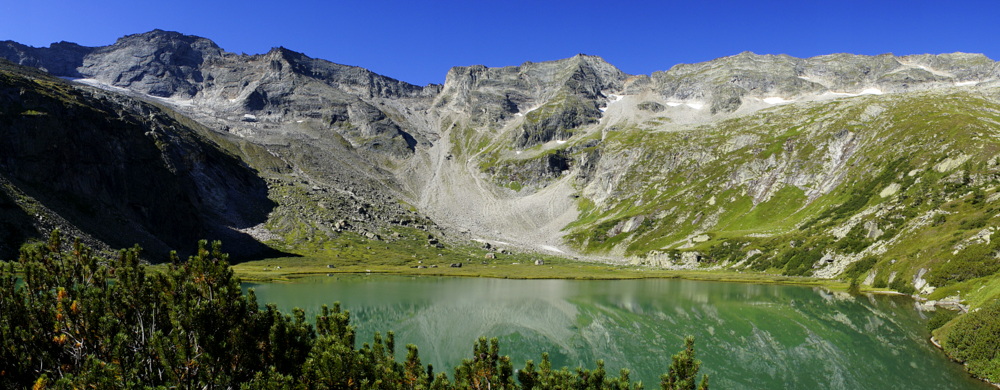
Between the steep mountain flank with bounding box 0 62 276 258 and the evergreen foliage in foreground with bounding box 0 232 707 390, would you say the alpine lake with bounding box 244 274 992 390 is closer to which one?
the evergreen foliage in foreground with bounding box 0 232 707 390

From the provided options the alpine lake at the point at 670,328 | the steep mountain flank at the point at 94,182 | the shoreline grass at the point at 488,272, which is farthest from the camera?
the shoreline grass at the point at 488,272

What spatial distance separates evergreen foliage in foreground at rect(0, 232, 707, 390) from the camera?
34.6 feet

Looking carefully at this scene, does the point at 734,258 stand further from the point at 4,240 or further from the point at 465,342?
the point at 4,240

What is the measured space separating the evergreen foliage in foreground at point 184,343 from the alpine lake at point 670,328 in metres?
23.8

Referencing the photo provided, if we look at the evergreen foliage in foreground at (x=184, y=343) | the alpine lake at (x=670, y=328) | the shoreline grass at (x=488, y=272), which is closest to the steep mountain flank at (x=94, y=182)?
the shoreline grass at (x=488, y=272)

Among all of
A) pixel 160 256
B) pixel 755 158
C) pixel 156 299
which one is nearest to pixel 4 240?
pixel 160 256

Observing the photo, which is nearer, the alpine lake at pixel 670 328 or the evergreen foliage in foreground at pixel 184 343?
the evergreen foliage in foreground at pixel 184 343

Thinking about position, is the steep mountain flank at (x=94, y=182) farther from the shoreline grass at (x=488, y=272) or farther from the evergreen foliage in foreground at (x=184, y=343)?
the evergreen foliage in foreground at (x=184, y=343)

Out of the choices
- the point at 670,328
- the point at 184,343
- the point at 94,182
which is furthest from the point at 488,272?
the point at 184,343

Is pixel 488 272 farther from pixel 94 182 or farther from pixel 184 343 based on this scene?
pixel 184 343

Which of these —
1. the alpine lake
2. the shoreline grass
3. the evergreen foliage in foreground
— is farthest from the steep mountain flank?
the evergreen foliage in foreground

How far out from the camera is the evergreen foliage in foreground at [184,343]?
1053 cm

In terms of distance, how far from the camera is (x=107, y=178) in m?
109

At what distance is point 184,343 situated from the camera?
406 inches
